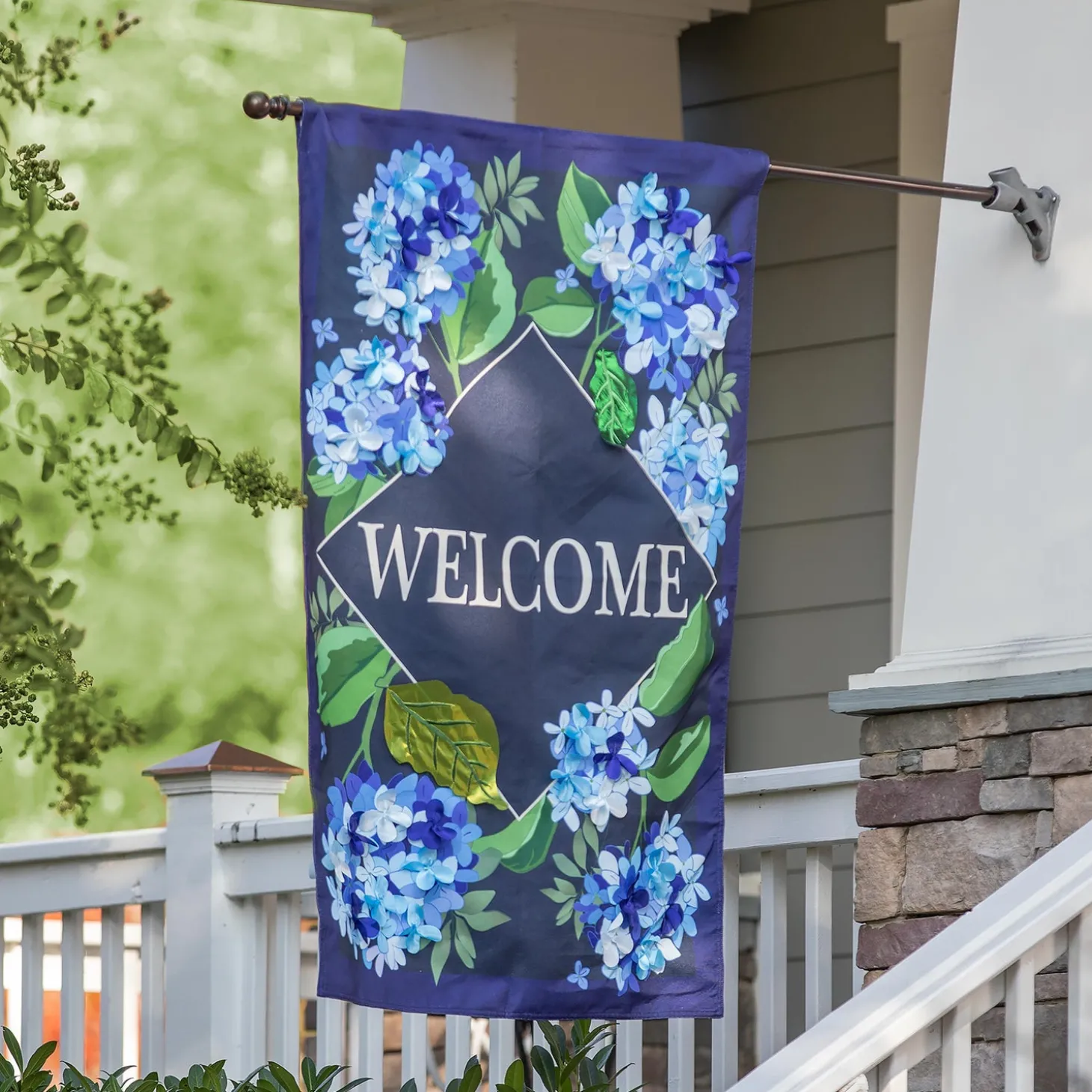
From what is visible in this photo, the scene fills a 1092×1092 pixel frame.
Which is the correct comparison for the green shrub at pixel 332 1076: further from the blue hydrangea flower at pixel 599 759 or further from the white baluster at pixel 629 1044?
the blue hydrangea flower at pixel 599 759

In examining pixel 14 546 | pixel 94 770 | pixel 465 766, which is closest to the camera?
pixel 465 766

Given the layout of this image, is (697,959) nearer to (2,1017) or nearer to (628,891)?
(628,891)

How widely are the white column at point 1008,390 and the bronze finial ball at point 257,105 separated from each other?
133 centimetres

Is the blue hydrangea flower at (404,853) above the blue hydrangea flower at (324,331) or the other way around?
the other way around

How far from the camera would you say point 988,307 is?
3.45 metres

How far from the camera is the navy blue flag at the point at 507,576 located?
9.48 ft

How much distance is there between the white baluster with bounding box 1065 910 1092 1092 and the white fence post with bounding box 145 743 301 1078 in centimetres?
235

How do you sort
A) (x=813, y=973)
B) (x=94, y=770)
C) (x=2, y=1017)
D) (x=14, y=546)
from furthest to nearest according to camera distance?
1. (x=94, y=770)
2. (x=14, y=546)
3. (x=2, y=1017)
4. (x=813, y=973)

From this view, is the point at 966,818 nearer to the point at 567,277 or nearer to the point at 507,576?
the point at 507,576

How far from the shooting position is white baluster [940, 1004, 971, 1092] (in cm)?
245

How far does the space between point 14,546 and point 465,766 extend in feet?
11.1

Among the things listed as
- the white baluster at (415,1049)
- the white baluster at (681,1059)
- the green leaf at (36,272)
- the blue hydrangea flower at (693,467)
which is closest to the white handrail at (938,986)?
the blue hydrangea flower at (693,467)

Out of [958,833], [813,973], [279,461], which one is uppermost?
[279,461]

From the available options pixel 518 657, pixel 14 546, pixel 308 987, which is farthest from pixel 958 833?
pixel 308 987
